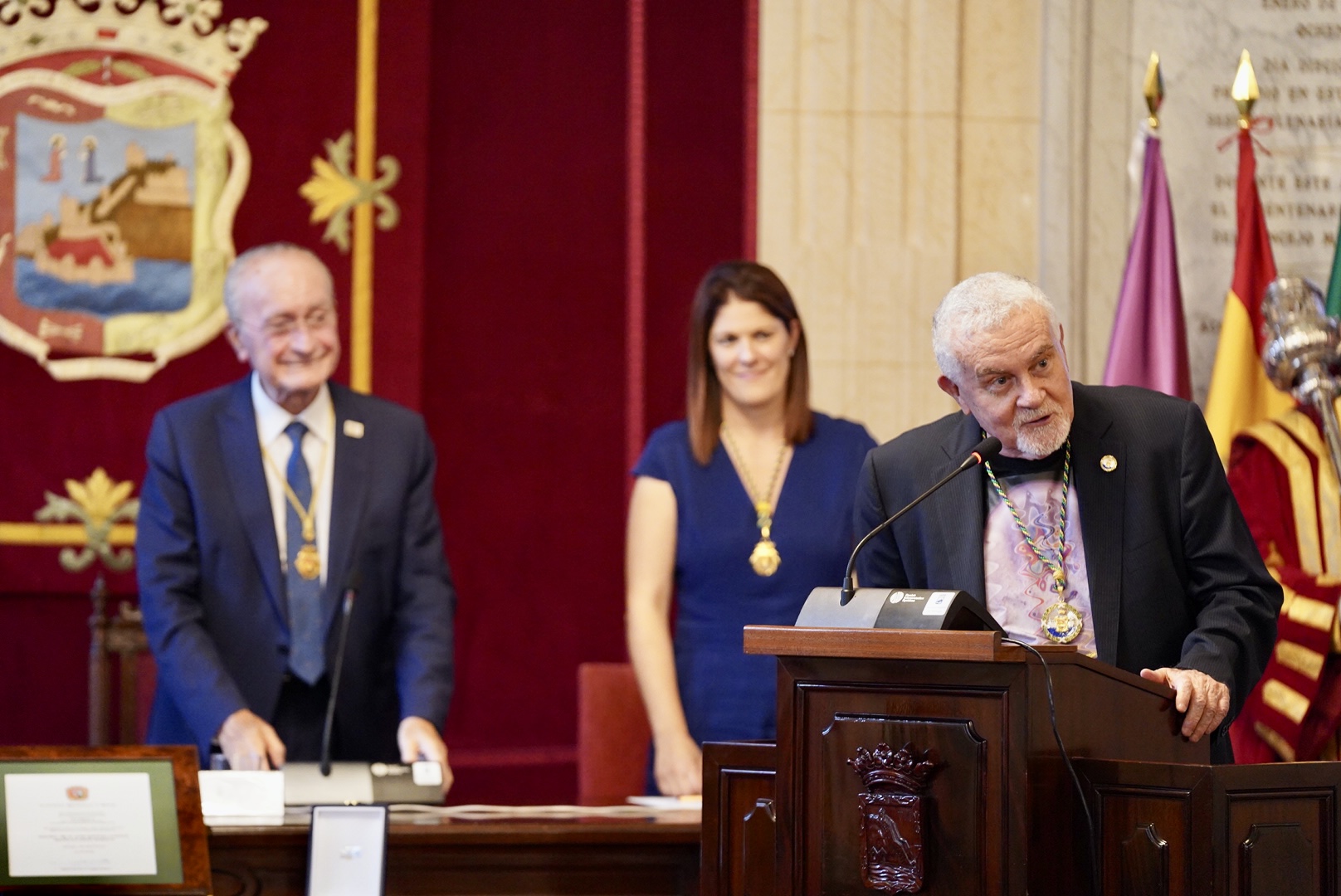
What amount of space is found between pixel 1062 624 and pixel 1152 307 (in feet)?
7.45

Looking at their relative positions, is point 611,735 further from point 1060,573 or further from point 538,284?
point 538,284

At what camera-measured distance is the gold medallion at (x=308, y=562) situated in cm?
379

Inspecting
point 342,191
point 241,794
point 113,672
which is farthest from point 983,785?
point 342,191

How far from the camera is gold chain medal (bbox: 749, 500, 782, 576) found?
12.6 feet

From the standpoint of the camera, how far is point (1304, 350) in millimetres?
4359

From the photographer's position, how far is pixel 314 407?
3971 millimetres

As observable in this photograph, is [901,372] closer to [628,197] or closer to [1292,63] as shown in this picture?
[628,197]

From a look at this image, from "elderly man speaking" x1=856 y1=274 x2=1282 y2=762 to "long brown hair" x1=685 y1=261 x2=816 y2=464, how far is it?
1.04m

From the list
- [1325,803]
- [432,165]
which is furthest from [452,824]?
[432,165]

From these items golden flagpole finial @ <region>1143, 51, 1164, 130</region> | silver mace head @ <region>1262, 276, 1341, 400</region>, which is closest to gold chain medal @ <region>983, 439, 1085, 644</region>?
silver mace head @ <region>1262, 276, 1341, 400</region>

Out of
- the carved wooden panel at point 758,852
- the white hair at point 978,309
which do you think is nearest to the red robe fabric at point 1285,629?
the white hair at point 978,309

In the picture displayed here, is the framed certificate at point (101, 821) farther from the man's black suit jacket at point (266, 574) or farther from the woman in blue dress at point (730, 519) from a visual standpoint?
the woman in blue dress at point (730, 519)

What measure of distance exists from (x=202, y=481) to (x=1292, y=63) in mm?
3452

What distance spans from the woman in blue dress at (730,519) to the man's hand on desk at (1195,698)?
1289mm
